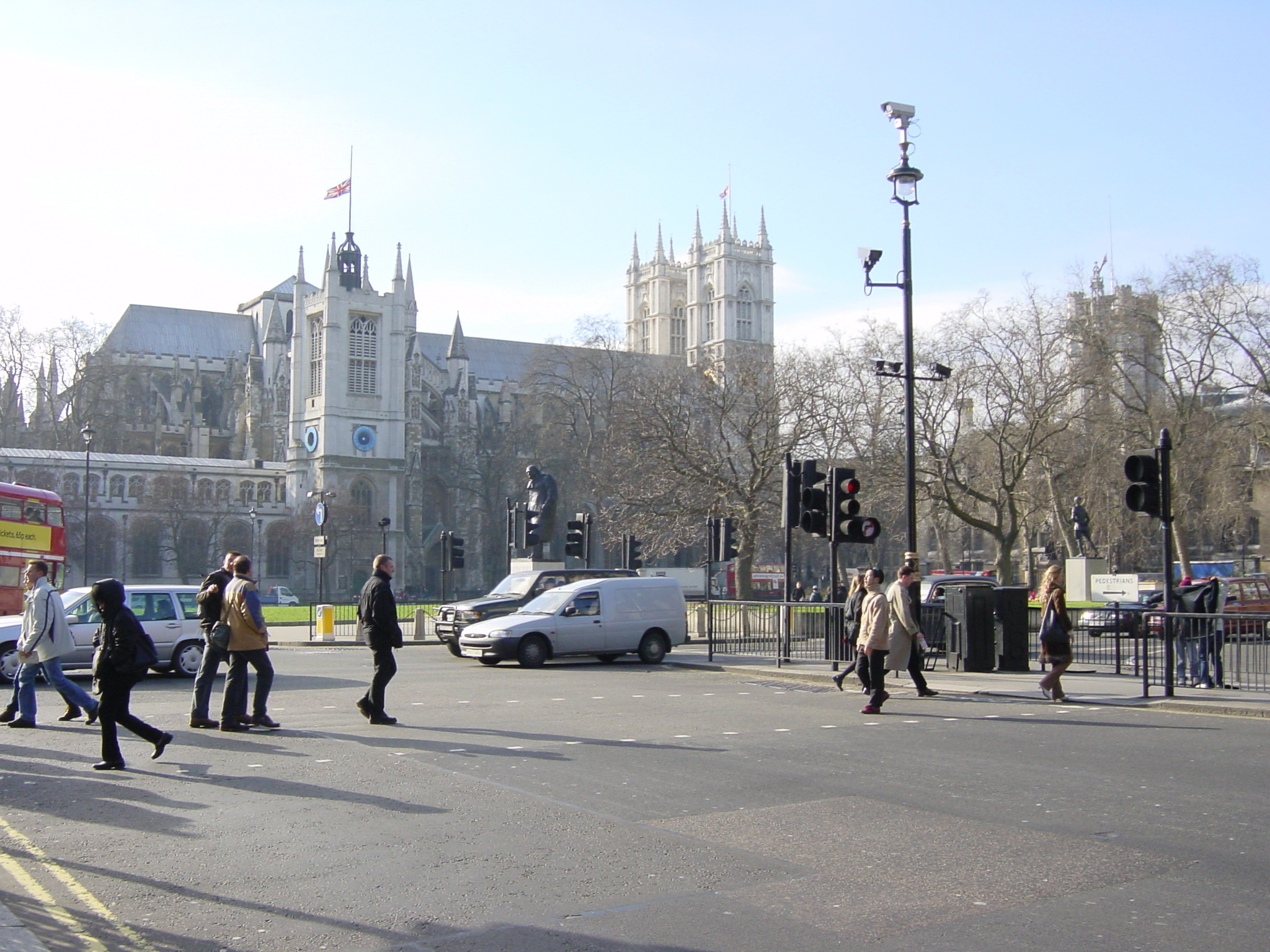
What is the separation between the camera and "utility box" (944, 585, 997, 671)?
1709 cm

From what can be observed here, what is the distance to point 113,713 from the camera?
8805 millimetres

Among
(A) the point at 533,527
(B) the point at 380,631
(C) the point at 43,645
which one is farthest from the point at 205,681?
(A) the point at 533,527

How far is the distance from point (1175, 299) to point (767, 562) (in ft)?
169

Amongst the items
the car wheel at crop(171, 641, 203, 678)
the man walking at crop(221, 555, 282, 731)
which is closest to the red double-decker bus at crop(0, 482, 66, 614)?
the car wheel at crop(171, 641, 203, 678)

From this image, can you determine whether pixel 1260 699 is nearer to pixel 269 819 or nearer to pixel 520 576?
pixel 269 819

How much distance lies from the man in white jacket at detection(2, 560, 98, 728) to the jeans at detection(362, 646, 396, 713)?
2.52 m

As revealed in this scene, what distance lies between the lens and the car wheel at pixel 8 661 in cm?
1569

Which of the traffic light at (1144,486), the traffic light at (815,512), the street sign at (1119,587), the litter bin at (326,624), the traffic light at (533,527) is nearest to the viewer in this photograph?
the traffic light at (1144,486)

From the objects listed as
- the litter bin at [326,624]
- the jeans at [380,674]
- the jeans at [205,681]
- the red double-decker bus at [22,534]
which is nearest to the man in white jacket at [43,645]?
the jeans at [205,681]

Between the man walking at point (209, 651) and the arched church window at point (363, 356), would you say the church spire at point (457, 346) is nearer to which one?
the arched church window at point (363, 356)

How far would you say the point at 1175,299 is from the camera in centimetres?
3794

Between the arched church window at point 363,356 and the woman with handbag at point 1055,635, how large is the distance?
75.7 m

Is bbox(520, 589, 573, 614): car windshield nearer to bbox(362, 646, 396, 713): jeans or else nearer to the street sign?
bbox(362, 646, 396, 713): jeans

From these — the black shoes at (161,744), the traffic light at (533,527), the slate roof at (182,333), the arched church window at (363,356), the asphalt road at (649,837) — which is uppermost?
the slate roof at (182,333)
